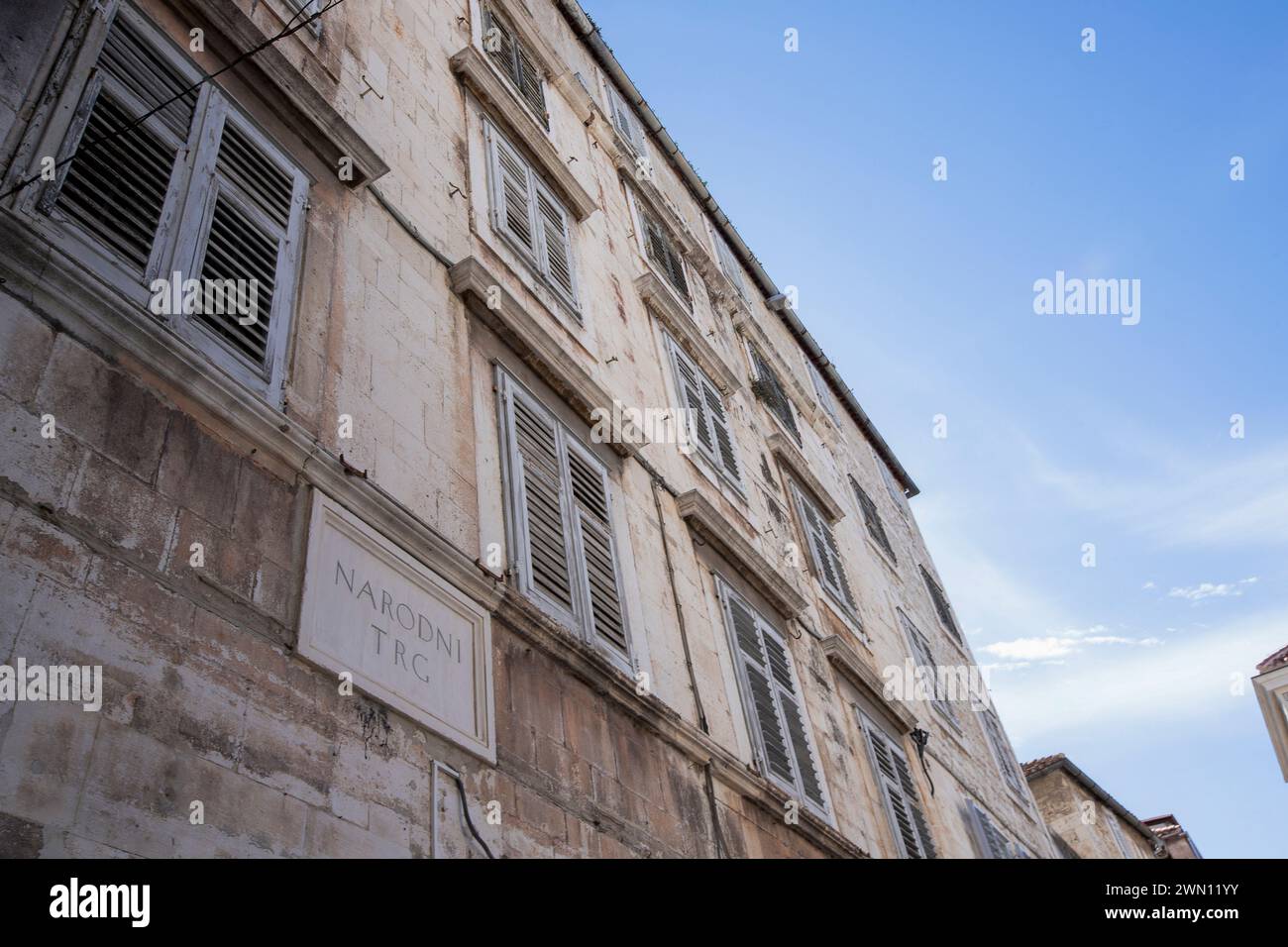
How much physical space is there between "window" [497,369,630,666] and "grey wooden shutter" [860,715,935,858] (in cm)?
444

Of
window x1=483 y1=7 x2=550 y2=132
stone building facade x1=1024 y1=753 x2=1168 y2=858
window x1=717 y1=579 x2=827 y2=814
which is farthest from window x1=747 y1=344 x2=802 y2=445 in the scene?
stone building facade x1=1024 y1=753 x2=1168 y2=858

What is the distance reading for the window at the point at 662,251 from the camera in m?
12.5

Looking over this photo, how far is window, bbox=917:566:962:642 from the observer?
1927cm

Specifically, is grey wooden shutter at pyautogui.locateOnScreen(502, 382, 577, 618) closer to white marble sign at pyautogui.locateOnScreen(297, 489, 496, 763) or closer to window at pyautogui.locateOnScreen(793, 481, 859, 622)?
white marble sign at pyautogui.locateOnScreen(297, 489, 496, 763)

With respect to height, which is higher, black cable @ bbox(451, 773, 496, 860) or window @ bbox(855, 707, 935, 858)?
window @ bbox(855, 707, 935, 858)

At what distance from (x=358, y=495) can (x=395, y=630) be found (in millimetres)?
604

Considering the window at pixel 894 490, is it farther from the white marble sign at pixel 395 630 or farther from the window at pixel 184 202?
the window at pixel 184 202

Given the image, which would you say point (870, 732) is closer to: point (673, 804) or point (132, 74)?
point (673, 804)

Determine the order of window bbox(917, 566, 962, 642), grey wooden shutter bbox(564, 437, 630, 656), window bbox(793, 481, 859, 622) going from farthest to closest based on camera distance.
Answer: window bbox(917, 566, 962, 642) < window bbox(793, 481, 859, 622) < grey wooden shutter bbox(564, 437, 630, 656)

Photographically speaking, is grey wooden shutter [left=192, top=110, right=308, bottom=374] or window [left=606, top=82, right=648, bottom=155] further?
window [left=606, top=82, right=648, bottom=155]

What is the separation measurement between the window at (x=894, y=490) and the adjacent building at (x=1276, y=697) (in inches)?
254
